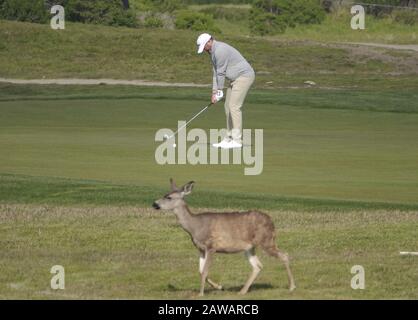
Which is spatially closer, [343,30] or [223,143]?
[223,143]

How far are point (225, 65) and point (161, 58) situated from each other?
75.3 feet

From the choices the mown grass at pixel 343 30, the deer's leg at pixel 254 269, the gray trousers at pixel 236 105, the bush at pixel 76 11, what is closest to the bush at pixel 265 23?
the mown grass at pixel 343 30

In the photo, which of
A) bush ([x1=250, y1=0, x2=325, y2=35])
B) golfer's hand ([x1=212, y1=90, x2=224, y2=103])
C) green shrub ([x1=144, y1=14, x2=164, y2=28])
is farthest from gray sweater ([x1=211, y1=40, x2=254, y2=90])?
bush ([x1=250, y1=0, x2=325, y2=35])

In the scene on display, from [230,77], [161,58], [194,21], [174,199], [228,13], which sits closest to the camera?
[174,199]

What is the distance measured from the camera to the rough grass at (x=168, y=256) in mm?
10172

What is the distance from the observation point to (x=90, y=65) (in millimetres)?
40688

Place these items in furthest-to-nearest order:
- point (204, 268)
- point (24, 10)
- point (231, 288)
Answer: point (24, 10), point (231, 288), point (204, 268)

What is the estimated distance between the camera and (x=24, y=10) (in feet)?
158

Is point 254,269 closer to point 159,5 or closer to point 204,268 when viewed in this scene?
point 204,268

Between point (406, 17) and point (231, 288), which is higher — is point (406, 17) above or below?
below

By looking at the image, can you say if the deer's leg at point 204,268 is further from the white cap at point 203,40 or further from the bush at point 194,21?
the bush at point 194,21

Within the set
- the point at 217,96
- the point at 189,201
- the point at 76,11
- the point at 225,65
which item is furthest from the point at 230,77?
the point at 76,11
